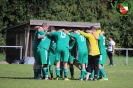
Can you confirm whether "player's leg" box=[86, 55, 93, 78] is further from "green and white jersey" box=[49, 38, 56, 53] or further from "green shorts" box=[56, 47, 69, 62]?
"green and white jersey" box=[49, 38, 56, 53]

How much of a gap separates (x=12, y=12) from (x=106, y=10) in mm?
11685

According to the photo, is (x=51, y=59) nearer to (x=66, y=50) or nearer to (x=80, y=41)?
(x=66, y=50)

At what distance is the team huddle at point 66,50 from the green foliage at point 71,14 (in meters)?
34.2

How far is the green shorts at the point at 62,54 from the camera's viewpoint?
18344mm

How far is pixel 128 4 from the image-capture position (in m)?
58.6

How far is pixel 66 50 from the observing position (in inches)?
724

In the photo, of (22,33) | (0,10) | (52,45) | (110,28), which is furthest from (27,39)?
(110,28)

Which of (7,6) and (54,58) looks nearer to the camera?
(54,58)

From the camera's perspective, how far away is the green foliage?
5444 cm

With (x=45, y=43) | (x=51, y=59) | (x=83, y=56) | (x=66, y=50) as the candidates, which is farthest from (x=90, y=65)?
(x=45, y=43)

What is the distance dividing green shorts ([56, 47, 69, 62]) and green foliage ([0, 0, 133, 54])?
114 feet

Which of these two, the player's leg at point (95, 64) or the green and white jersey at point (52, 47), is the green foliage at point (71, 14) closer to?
the green and white jersey at point (52, 47)

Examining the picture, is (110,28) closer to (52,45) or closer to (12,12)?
(12,12)

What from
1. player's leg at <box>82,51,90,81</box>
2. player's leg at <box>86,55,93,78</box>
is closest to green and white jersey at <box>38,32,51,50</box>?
player's leg at <box>82,51,90,81</box>
